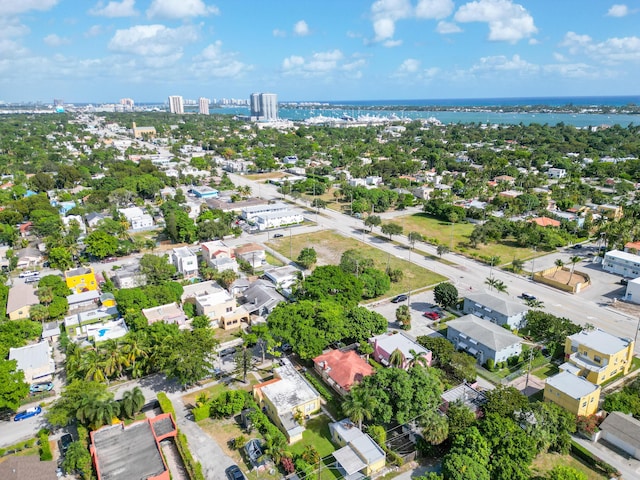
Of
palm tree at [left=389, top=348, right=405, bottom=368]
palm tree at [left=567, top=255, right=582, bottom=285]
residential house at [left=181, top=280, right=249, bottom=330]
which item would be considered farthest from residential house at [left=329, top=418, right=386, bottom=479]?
palm tree at [left=567, top=255, right=582, bottom=285]

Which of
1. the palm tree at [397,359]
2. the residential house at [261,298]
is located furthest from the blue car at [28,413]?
the palm tree at [397,359]

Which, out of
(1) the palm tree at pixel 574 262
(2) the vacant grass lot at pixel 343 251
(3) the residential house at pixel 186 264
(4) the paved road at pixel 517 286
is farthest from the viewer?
(3) the residential house at pixel 186 264

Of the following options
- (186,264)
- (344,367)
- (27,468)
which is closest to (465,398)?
(344,367)

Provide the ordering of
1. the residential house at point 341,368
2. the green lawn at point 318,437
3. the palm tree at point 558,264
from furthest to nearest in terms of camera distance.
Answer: the palm tree at point 558,264
the residential house at point 341,368
the green lawn at point 318,437

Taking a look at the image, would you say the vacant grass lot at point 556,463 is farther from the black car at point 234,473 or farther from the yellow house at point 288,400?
the black car at point 234,473

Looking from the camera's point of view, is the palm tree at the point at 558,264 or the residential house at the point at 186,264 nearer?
the palm tree at the point at 558,264

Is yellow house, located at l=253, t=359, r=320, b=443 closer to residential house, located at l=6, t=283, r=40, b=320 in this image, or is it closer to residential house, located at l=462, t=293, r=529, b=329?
residential house, located at l=462, t=293, r=529, b=329
